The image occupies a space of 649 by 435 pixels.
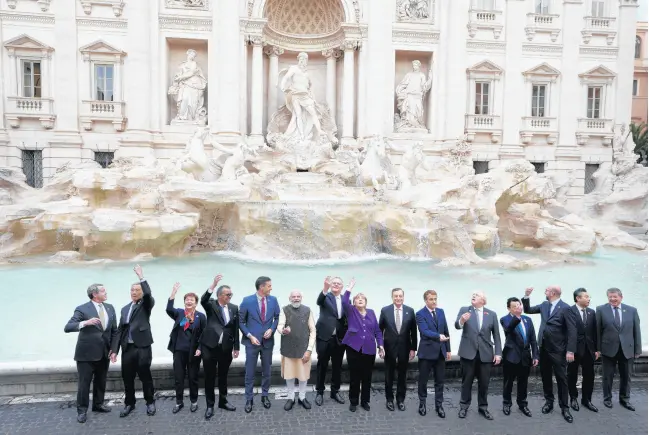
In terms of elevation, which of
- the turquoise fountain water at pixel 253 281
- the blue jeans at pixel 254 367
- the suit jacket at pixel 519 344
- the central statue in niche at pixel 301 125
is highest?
the central statue in niche at pixel 301 125

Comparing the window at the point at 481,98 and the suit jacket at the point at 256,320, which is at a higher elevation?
the window at the point at 481,98

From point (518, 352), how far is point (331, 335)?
150 cm

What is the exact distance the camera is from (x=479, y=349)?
12.1ft

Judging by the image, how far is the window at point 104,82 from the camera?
1489 cm

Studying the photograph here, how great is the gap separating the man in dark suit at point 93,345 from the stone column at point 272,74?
518 inches

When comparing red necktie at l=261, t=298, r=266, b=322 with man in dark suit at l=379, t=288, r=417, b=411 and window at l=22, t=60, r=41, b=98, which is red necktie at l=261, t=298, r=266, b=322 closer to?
man in dark suit at l=379, t=288, r=417, b=411

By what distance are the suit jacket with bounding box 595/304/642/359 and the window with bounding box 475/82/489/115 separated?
1366 cm

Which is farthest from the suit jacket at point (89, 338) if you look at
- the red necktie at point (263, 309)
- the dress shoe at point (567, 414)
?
the dress shoe at point (567, 414)

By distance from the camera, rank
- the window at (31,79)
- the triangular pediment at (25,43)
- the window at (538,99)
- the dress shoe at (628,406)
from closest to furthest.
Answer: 1. the dress shoe at (628,406)
2. the triangular pediment at (25,43)
3. the window at (31,79)
4. the window at (538,99)

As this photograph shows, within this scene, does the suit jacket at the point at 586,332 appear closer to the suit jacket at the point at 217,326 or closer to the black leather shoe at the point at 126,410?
the suit jacket at the point at 217,326

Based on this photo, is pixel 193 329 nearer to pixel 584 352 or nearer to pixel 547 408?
pixel 547 408

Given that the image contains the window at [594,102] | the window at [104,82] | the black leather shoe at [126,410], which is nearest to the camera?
the black leather shoe at [126,410]

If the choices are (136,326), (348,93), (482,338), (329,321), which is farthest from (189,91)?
(482,338)

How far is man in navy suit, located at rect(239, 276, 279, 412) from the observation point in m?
3.74
